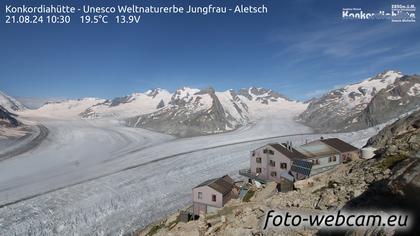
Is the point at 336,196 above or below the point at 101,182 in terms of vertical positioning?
above

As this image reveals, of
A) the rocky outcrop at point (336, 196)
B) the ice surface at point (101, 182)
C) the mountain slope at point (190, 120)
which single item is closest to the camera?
the rocky outcrop at point (336, 196)

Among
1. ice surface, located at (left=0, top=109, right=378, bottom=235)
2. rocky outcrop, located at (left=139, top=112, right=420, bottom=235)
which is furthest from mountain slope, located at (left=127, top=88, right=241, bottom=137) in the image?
rocky outcrop, located at (left=139, top=112, right=420, bottom=235)

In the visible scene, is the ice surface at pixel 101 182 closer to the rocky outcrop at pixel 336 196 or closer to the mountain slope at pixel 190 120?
the rocky outcrop at pixel 336 196

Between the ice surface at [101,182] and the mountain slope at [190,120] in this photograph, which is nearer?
the ice surface at [101,182]

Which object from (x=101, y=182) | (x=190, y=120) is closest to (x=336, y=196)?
(x=101, y=182)

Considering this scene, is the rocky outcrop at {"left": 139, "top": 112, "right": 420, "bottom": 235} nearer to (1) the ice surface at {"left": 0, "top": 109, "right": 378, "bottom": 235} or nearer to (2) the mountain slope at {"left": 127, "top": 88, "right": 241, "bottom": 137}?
(1) the ice surface at {"left": 0, "top": 109, "right": 378, "bottom": 235}

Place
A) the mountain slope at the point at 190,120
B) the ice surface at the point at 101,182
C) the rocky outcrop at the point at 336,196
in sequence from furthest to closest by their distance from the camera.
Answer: the mountain slope at the point at 190,120
the ice surface at the point at 101,182
the rocky outcrop at the point at 336,196

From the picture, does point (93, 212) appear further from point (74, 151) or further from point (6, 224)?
point (74, 151)

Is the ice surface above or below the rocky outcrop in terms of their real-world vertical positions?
below

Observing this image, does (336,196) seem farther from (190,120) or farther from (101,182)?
(190,120)

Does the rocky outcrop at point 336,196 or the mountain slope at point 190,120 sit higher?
the rocky outcrop at point 336,196

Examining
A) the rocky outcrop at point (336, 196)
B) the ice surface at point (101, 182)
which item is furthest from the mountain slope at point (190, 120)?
the rocky outcrop at point (336, 196)
